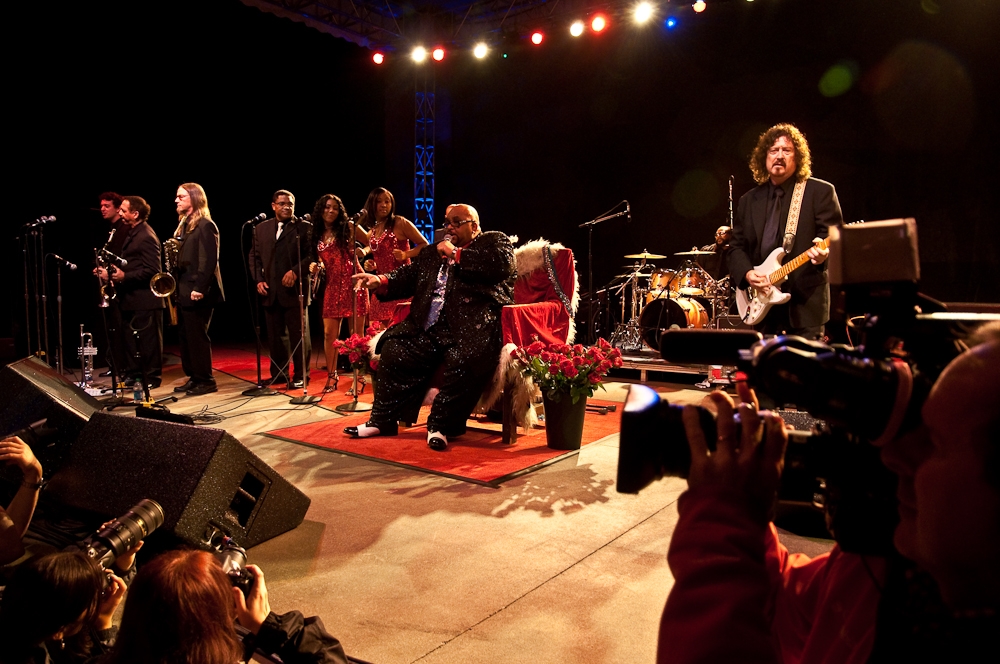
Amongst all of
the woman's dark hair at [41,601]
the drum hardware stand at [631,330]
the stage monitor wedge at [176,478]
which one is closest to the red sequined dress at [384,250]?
the drum hardware stand at [631,330]

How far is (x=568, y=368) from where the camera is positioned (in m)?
4.18

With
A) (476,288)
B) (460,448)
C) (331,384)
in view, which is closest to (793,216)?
(476,288)

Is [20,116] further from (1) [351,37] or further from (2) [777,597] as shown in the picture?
(2) [777,597]

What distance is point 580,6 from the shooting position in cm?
909

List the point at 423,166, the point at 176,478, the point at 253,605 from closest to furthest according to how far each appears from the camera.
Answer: the point at 253,605 → the point at 176,478 → the point at 423,166

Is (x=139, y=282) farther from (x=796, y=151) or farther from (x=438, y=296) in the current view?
(x=796, y=151)

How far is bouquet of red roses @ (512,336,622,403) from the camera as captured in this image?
13.9 feet

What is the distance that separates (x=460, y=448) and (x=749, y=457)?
3827 millimetres

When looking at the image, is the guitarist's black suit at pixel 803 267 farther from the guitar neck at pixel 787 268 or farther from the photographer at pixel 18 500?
the photographer at pixel 18 500

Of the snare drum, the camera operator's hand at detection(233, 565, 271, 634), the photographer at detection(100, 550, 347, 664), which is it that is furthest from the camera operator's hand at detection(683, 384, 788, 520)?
the snare drum

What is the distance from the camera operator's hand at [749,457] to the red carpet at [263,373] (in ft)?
18.0

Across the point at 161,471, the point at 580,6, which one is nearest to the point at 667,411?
the point at 161,471

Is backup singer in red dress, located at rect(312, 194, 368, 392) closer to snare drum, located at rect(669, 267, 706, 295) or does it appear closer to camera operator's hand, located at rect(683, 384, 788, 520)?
snare drum, located at rect(669, 267, 706, 295)

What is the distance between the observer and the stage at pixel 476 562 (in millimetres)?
2096
